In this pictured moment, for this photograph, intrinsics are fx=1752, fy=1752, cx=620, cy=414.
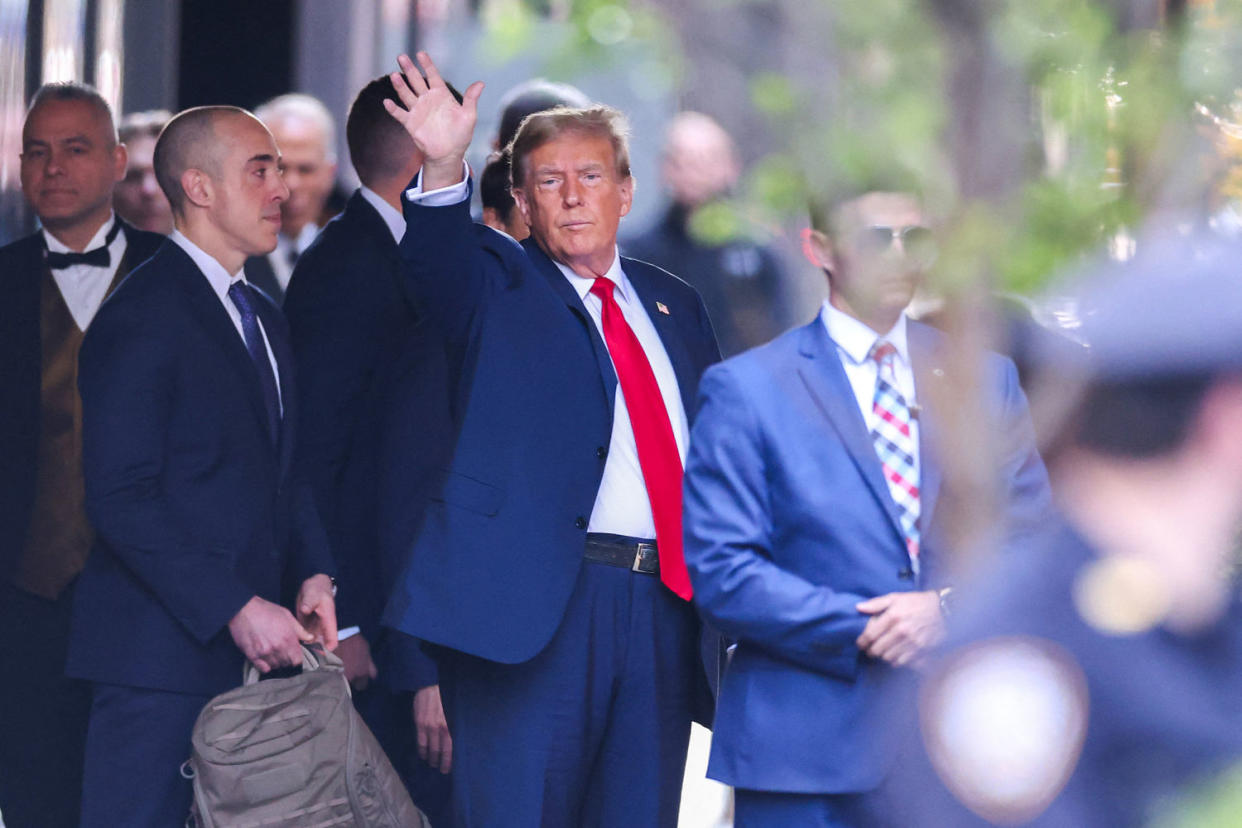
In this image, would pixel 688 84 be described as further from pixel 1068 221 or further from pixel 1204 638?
pixel 1204 638

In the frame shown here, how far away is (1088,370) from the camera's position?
139 centimetres

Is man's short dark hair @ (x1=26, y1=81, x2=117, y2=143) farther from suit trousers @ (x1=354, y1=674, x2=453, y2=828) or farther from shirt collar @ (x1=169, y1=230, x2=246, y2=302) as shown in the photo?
suit trousers @ (x1=354, y1=674, x2=453, y2=828)

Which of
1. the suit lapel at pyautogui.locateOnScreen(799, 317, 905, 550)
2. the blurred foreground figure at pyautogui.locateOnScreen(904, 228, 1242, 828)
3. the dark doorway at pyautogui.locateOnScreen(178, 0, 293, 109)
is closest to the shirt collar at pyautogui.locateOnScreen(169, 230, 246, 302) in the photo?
the suit lapel at pyautogui.locateOnScreen(799, 317, 905, 550)

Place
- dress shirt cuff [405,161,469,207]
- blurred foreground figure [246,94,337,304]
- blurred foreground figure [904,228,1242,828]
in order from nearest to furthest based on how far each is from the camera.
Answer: blurred foreground figure [904,228,1242,828] < dress shirt cuff [405,161,469,207] < blurred foreground figure [246,94,337,304]

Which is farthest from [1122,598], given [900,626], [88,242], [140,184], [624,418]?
[140,184]

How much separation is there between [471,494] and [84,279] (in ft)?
5.36

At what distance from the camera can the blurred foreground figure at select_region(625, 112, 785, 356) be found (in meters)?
6.25

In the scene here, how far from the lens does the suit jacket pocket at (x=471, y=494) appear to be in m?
3.31

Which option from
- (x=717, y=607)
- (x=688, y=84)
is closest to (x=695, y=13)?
(x=688, y=84)

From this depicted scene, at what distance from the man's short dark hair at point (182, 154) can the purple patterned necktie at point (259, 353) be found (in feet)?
0.72

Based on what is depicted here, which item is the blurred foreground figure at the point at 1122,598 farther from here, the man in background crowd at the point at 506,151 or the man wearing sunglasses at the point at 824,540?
the man in background crowd at the point at 506,151

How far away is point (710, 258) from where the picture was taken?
258 inches

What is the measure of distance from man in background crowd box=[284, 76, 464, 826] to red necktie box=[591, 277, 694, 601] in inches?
29.9

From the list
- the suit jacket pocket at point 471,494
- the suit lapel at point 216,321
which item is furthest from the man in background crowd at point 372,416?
the suit jacket pocket at point 471,494
